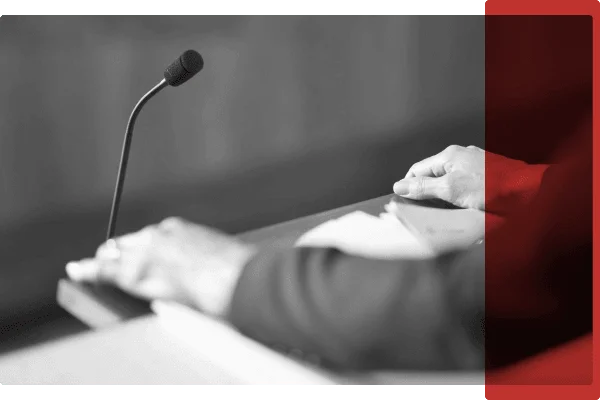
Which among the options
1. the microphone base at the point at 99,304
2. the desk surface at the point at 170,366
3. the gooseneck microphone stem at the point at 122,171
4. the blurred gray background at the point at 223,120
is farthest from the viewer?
the blurred gray background at the point at 223,120

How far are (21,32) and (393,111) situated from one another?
0.55m

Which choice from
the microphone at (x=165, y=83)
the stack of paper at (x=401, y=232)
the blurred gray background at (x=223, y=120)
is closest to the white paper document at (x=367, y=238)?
the stack of paper at (x=401, y=232)

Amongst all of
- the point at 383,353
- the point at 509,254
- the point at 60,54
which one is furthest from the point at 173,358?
the point at 60,54

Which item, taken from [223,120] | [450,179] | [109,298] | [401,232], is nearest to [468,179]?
[450,179]

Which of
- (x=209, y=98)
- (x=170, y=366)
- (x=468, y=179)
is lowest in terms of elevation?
(x=170, y=366)

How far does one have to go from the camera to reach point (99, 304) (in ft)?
1.98

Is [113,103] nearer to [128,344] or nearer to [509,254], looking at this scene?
[128,344]

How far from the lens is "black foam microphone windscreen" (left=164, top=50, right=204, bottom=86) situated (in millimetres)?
622

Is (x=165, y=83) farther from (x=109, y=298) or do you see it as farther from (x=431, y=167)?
(x=431, y=167)

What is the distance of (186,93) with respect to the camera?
0.91 meters

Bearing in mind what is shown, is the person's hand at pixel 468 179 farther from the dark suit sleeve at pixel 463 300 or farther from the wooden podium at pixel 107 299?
the dark suit sleeve at pixel 463 300

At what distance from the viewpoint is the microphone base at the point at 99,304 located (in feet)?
1.91

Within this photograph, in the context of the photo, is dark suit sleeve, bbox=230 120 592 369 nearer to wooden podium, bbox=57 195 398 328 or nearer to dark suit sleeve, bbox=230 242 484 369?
dark suit sleeve, bbox=230 242 484 369

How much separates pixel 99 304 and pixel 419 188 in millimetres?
405
